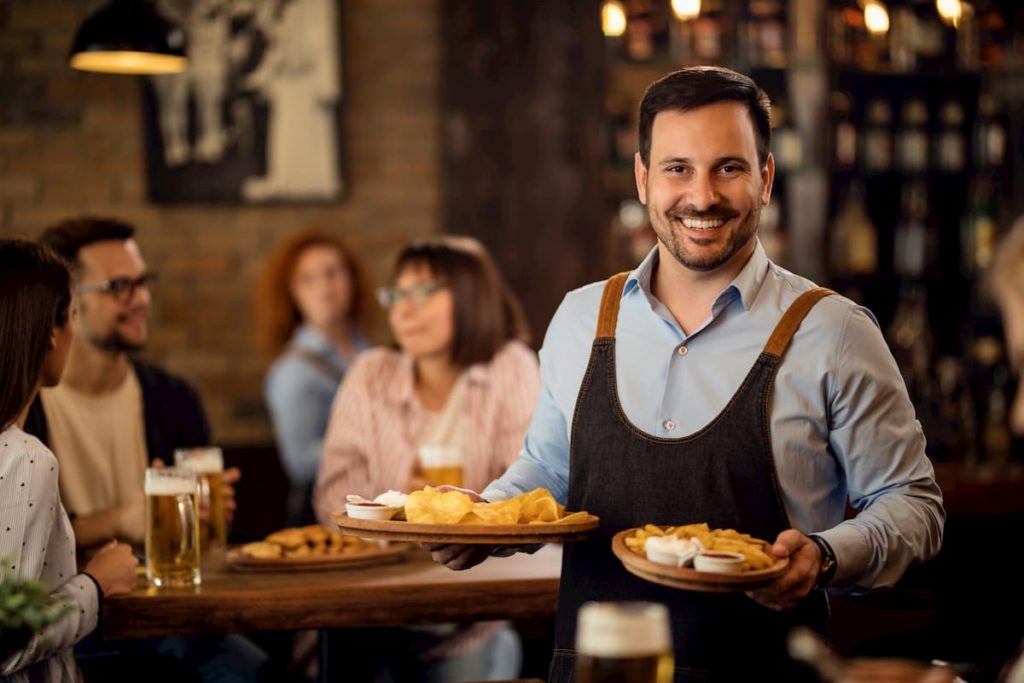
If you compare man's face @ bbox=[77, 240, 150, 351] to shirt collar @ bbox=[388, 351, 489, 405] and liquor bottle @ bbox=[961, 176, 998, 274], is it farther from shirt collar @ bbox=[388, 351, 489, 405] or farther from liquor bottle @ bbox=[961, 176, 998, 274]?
liquor bottle @ bbox=[961, 176, 998, 274]

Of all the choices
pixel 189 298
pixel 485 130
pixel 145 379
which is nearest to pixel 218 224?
pixel 189 298

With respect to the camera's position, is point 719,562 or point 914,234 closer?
point 719,562

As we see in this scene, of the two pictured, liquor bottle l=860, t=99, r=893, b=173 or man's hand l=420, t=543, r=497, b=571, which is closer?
man's hand l=420, t=543, r=497, b=571

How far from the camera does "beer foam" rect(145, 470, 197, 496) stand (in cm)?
274

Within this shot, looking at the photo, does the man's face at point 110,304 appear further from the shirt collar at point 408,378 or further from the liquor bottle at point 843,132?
the liquor bottle at point 843,132

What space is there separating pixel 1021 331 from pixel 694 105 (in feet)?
2.52

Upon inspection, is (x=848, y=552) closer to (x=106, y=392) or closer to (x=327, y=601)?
(x=327, y=601)

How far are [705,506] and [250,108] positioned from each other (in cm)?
389

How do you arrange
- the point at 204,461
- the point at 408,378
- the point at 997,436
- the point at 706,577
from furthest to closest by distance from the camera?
the point at 997,436 → the point at 408,378 → the point at 204,461 → the point at 706,577

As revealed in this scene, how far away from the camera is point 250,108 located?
555 centimetres

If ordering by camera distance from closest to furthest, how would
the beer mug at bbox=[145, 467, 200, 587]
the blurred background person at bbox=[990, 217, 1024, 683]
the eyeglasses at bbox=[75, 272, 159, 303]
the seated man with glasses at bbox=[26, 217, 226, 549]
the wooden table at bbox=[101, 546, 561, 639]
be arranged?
the blurred background person at bbox=[990, 217, 1024, 683], the wooden table at bbox=[101, 546, 561, 639], the beer mug at bbox=[145, 467, 200, 587], the seated man with glasses at bbox=[26, 217, 226, 549], the eyeglasses at bbox=[75, 272, 159, 303]

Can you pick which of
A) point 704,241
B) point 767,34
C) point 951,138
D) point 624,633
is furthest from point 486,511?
point 951,138

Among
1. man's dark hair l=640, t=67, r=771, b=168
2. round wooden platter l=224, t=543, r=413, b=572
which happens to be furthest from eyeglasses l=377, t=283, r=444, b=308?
man's dark hair l=640, t=67, r=771, b=168

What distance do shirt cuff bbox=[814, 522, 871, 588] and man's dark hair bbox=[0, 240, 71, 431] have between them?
4.55 feet
